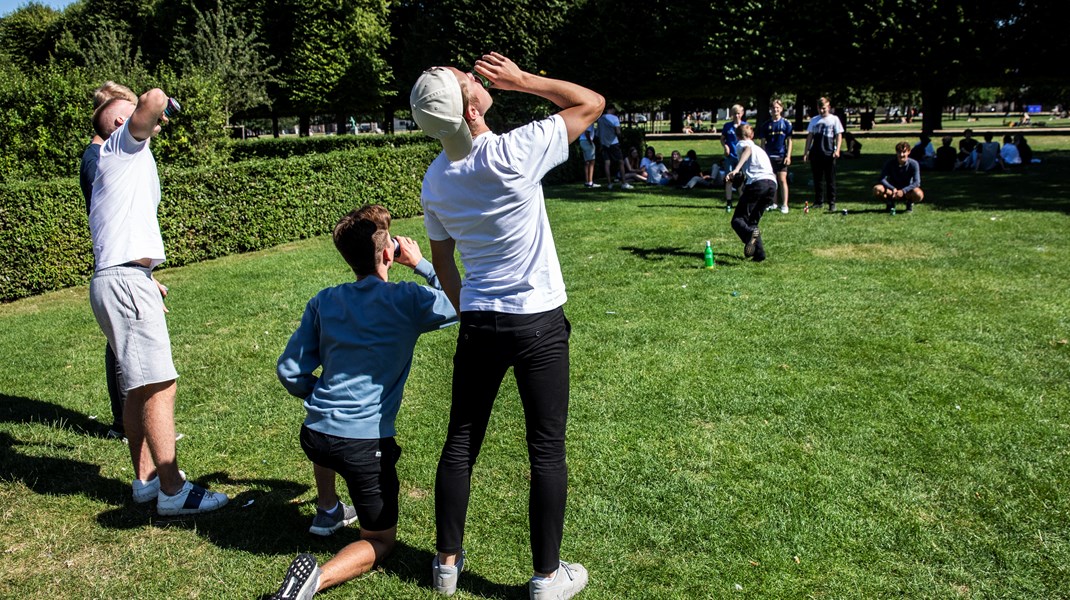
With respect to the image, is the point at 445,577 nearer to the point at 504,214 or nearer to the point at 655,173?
the point at 504,214

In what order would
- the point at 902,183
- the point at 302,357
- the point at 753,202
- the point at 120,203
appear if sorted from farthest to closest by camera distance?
the point at 902,183, the point at 753,202, the point at 120,203, the point at 302,357

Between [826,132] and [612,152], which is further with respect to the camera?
[612,152]

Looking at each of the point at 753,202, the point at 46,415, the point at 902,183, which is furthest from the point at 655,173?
the point at 46,415

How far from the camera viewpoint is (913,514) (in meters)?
3.79

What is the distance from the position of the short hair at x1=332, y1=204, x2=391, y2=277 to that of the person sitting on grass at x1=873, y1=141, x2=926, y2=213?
11.9 metres

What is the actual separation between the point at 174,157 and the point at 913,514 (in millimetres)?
14743

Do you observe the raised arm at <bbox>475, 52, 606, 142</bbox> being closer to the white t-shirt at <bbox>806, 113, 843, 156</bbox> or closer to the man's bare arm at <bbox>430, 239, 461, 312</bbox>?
the man's bare arm at <bbox>430, 239, 461, 312</bbox>

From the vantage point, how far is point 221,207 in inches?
455

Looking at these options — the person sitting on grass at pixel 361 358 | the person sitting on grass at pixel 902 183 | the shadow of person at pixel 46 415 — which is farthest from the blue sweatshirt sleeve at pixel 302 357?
the person sitting on grass at pixel 902 183

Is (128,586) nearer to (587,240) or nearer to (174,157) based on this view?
(587,240)

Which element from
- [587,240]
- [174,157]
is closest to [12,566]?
[587,240]

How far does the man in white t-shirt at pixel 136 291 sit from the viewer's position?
3805mm

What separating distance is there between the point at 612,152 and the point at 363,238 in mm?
15314

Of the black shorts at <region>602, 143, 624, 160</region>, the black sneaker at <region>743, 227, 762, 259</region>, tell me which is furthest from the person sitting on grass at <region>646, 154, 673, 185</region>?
the black sneaker at <region>743, 227, 762, 259</region>
